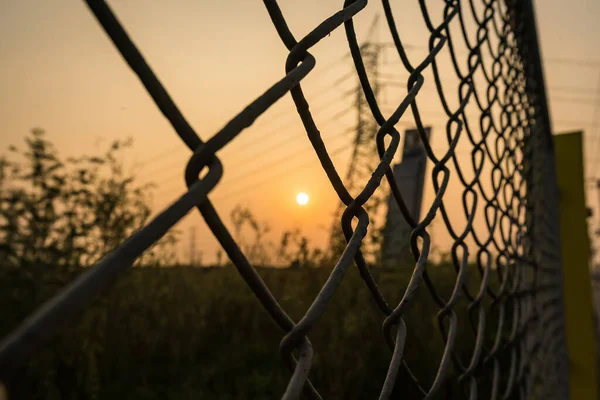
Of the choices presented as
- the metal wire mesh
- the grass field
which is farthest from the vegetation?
the metal wire mesh

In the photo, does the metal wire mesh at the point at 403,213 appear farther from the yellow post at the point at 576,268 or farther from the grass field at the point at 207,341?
the grass field at the point at 207,341

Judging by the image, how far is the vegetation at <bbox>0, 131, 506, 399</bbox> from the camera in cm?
296

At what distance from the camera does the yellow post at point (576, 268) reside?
2.57m

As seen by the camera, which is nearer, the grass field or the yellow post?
the yellow post

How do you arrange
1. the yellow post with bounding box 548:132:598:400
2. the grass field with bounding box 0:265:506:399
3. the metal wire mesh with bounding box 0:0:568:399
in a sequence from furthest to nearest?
the grass field with bounding box 0:265:506:399 < the yellow post with bounding box 548:132:598:400 < the metal wire mesh with bounding box 0:0:568:399

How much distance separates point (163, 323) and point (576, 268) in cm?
270

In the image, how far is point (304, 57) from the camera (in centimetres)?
41

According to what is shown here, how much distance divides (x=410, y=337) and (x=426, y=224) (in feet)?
10.0

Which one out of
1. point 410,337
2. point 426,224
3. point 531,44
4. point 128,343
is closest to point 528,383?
point 426,224

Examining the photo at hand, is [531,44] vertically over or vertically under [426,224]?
over

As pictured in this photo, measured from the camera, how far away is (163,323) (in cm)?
400

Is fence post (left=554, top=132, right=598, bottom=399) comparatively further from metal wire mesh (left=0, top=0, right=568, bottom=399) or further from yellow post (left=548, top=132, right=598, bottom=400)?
metal wire mesh (left=0, top=0, right=568, bottom=399)

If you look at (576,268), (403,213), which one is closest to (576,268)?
(576,268)

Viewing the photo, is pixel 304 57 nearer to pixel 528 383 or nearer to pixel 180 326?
pixel 528 383
